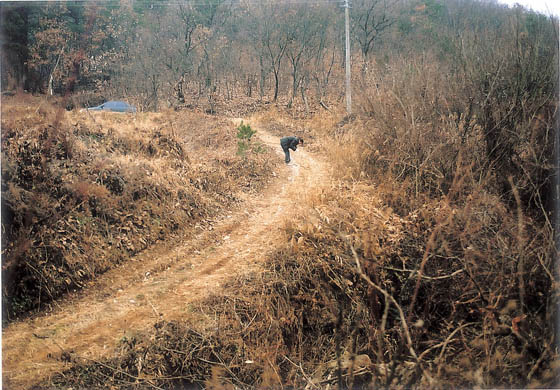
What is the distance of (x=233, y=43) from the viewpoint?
14172 mm

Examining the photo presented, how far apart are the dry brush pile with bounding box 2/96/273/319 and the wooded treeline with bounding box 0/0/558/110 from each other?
0.73 meters

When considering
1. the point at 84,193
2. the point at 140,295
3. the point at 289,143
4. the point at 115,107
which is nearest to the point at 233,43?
the point at 289,143

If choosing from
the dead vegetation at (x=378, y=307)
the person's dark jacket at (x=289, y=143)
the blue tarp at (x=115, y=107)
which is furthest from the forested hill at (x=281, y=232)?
the person's dark jacket at (x=289, y=143)

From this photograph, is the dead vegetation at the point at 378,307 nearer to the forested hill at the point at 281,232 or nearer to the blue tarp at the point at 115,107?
the forested hill at the point at 281,232

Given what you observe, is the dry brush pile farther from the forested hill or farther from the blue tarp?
A: the blue tarp

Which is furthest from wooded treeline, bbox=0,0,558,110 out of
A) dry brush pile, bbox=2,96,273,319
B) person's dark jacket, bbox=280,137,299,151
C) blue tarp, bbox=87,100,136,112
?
person's dark jacket, bbox=280,137,299,151

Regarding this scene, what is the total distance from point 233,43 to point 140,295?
10800mm

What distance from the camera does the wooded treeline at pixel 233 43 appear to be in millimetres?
6277

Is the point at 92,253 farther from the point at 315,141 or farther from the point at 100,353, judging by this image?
the point at 315,141

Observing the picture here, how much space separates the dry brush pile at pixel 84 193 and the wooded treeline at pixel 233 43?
0.73 m

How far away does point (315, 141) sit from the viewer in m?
14.6

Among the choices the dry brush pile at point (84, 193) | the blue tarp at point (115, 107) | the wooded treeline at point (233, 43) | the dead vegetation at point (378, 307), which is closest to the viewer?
the dead vegetation at point (378, 307)

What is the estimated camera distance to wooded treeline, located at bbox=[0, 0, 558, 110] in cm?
628

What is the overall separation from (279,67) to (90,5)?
13.8 metres
